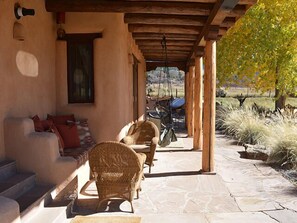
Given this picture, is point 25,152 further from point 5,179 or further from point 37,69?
point 37,69

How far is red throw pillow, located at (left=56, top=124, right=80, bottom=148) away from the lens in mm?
5590

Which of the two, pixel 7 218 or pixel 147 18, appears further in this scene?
pixel 147 18

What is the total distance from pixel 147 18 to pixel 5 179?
3693 millimetres

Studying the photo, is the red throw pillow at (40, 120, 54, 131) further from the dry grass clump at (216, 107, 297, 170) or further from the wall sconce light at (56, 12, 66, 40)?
the dry grass clump at (216, 107, 297, 170)

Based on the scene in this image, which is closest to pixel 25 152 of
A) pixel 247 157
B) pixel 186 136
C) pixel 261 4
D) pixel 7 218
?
pixel 7 218

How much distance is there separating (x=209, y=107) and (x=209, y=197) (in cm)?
187

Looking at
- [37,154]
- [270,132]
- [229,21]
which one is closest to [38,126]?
[37,154]

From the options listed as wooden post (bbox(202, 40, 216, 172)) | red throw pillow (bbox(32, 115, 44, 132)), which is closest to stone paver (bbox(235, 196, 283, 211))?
wooden post (bbox(202, 40, 216, 172))

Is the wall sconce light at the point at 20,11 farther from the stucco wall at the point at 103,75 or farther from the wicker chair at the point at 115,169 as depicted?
the wicker chair at the point at 115,169

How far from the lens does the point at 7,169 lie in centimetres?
421

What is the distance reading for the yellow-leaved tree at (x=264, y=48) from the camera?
11820 mm

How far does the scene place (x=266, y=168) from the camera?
684cm

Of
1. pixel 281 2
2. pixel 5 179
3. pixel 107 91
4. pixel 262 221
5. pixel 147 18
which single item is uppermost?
pixel 281 2

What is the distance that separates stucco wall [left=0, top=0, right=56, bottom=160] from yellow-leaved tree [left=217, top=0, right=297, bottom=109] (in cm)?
724
